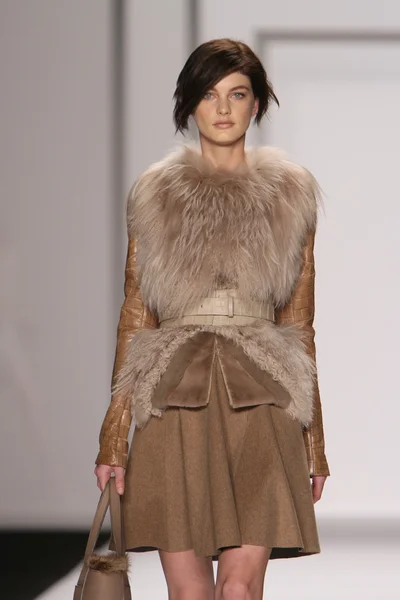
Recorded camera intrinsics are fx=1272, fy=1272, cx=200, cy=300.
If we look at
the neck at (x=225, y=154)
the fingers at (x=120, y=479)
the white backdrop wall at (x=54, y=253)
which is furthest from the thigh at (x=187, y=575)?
the white backdrop wall at (x=54, y=253)

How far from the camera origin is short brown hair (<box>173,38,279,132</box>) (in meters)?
2.85

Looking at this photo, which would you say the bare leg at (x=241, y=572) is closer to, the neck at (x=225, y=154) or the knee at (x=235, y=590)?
the knee at (x=235, y=590)

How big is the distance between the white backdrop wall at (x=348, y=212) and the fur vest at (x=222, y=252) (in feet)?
14.1

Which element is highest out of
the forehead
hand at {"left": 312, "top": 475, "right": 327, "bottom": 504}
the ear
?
the forehead

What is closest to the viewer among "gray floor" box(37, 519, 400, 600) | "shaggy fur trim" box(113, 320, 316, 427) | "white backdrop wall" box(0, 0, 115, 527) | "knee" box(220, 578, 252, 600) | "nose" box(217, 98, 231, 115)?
"knee" box(220, 578, 252, 600)

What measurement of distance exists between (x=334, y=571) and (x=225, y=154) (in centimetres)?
336

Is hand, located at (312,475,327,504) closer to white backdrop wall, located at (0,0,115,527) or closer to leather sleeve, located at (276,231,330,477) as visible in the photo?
leather sleeve, located at (276,231,330,477)

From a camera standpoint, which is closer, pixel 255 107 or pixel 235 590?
pixel 235 590

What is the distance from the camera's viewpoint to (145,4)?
22.4ft

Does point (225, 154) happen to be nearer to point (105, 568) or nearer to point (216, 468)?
point (216, 468)

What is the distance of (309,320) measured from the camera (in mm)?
2934

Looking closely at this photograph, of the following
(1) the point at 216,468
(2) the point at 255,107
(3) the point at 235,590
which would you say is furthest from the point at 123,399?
(2) the point at 255,107


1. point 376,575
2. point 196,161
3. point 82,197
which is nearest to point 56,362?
point 82,197

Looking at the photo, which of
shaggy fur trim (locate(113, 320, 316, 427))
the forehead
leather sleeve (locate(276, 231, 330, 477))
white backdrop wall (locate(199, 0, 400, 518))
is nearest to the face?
the forehead
